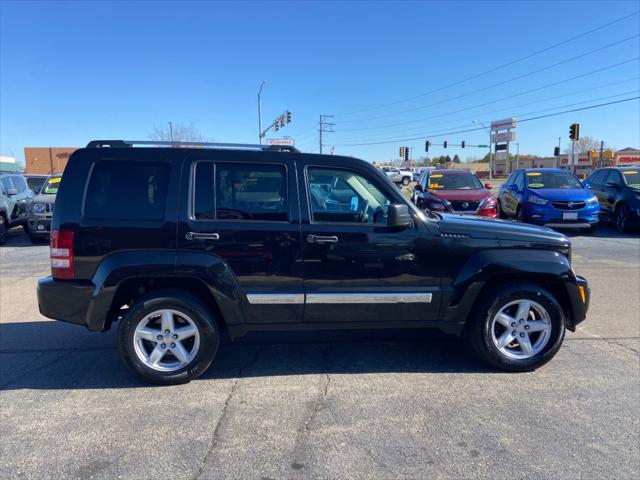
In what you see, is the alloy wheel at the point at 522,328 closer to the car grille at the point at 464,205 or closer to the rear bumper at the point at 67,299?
the rear bumper at the point at 67,299

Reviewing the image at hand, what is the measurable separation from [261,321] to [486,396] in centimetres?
192

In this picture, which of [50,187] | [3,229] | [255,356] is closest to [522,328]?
[255,356]

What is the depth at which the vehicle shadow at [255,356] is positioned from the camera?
156 inches

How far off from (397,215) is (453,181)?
30.9ft

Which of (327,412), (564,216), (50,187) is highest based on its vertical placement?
(50,187)

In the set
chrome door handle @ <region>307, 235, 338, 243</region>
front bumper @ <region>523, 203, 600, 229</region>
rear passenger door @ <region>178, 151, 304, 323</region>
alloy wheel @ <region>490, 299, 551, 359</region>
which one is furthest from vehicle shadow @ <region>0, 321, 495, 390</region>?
front bumper @ <region>523, 203, 600, 229</region>

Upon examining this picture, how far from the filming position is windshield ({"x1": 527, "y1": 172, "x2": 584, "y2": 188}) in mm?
12328

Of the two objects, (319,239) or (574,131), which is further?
(574,131)

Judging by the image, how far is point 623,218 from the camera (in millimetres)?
12539

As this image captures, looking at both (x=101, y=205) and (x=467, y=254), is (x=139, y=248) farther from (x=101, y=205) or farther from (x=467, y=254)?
(x=467, y=254)

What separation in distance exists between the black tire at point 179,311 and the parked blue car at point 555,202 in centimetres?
1042

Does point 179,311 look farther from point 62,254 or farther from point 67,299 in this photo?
point 62,254

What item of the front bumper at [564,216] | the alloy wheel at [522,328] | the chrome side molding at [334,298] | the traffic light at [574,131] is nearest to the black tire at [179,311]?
the chrome side molding at [334,298]

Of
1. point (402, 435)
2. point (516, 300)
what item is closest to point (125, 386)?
point (402, 435)
